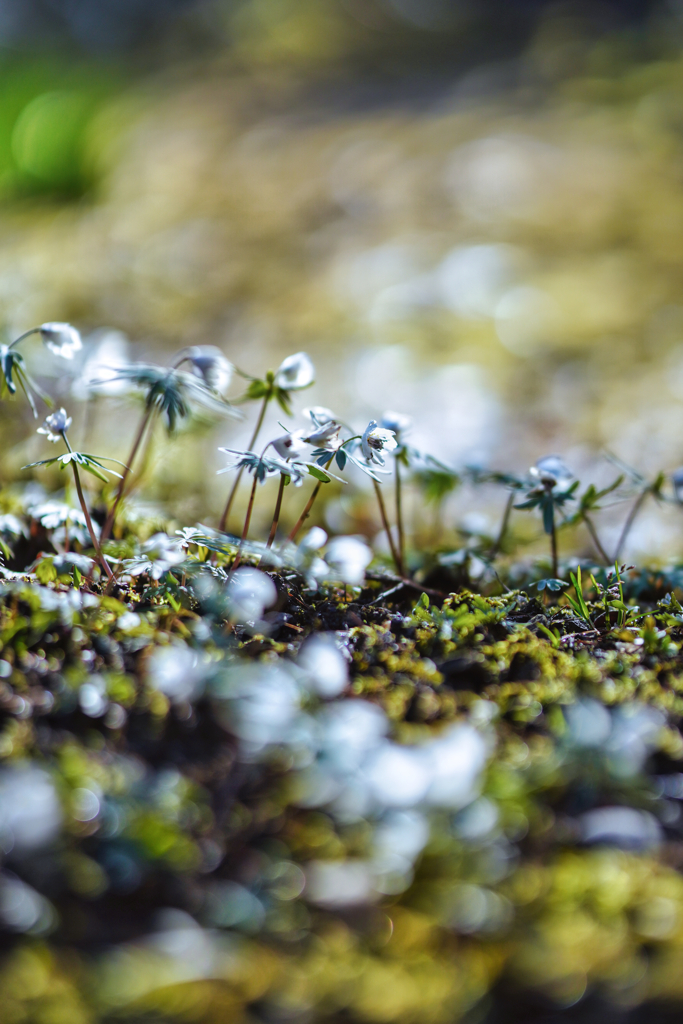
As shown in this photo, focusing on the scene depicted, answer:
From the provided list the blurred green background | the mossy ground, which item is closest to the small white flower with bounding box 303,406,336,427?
the mossy ground

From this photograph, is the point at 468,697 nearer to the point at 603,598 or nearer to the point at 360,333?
the point at 603,598

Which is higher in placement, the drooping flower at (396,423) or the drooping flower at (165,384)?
the drooping flower at (396,423)

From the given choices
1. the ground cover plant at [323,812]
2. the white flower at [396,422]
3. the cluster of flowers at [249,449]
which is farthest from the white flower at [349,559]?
the white flower at [396,422]

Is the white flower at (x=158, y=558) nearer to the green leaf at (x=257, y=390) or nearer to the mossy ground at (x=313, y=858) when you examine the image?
the mossy ground at (x=313, y=858)

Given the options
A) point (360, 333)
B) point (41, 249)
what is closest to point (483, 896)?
point (360, 333)

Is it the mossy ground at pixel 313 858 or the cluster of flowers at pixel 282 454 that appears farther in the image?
the cluster of flowers at pixel 282 454

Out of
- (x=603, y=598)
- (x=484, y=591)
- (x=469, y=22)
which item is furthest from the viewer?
(x=469, y=22)

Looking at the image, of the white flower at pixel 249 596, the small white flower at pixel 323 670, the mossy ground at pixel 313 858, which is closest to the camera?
the mossy ground at pixel 313 858
